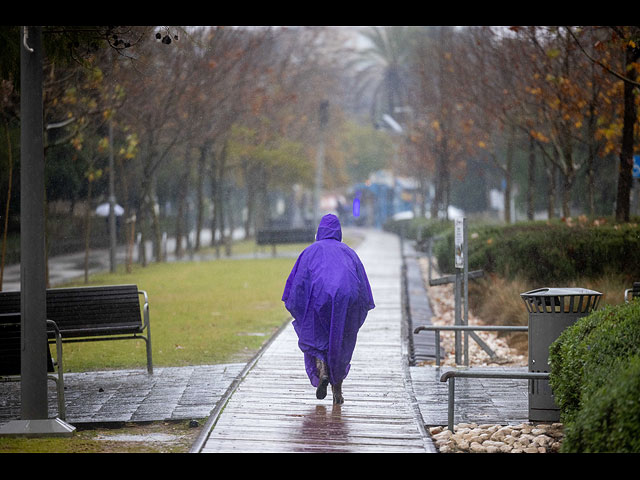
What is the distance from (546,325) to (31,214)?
4147 millimetres

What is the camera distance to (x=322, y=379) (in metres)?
8.44

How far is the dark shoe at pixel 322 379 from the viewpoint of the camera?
27.5 ft

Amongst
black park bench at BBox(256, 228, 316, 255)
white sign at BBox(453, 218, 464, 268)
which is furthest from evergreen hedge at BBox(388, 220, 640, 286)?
black park bench at BBox(256, 228, 316, 255)

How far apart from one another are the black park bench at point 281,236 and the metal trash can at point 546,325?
28.5 metres

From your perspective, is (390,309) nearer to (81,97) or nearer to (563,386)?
(81,97)

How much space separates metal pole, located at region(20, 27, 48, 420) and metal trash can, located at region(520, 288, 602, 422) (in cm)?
388

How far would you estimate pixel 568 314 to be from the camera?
7.73 metres

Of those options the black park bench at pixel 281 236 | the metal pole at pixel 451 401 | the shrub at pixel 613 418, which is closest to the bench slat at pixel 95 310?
the metal pole at pixel 451 401

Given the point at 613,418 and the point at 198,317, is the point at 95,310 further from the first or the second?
the point at 613,418

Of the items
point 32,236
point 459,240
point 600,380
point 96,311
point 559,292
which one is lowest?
point 96,311

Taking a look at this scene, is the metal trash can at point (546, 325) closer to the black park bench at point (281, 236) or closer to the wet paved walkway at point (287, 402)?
the wet paved walkway at point (287, 402)

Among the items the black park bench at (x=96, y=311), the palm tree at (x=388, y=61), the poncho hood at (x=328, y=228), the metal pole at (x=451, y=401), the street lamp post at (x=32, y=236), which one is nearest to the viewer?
the metal pole at (x=451, y=401)

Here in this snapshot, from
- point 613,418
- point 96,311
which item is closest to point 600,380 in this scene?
point 613,418

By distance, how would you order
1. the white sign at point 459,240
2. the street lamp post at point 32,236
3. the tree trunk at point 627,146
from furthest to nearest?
the tree trunk at point 627,146, the white sign at point 459,240, the street lamp post at point 32,236
